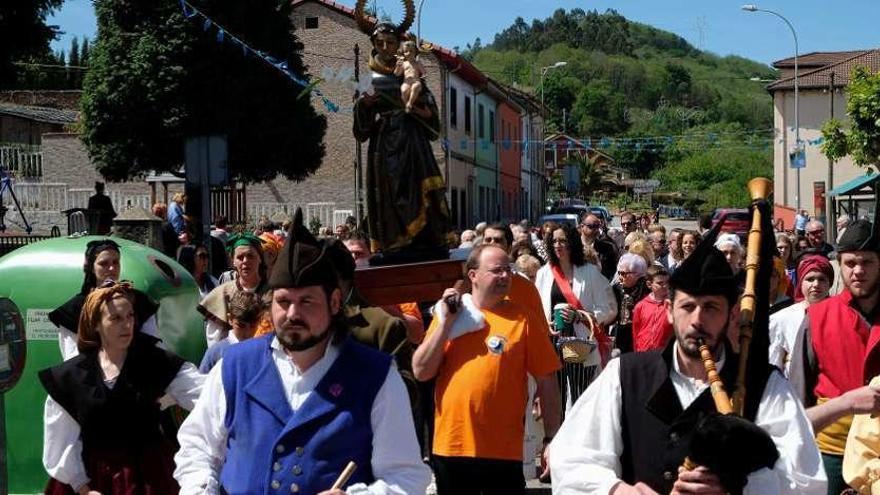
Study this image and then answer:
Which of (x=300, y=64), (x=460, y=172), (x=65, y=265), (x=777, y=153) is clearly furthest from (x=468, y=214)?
(x=65, y=265)

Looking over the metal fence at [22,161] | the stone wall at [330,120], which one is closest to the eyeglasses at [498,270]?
the metal fence at [22,161]

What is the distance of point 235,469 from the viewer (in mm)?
3971

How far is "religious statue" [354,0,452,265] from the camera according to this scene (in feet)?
34.6

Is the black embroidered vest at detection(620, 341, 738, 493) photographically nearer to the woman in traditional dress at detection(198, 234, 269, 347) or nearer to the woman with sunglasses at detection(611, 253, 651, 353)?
the woman in traditional dress at detection(198, 234, 269, 347)

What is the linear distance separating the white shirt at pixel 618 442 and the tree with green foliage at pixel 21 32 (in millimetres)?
22046

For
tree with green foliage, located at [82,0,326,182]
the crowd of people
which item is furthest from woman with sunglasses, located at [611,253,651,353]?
tree with green foliage, located at [82,0,326,182]

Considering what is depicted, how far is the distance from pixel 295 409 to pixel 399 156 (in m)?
6.87

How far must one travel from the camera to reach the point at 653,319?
9.03 m

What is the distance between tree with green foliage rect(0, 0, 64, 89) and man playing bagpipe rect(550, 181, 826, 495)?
2208cm

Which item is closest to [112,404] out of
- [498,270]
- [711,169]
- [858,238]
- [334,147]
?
[498,270]

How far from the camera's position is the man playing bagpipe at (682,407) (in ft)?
12.1

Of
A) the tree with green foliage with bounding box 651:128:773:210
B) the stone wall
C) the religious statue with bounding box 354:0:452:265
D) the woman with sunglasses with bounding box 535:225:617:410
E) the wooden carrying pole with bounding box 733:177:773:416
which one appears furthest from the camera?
the tree with green foliage with bounding box 651:128:773:210

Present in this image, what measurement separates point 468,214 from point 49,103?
26769mm

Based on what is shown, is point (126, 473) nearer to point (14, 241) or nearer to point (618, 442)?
point (618, 442)
